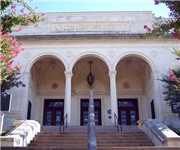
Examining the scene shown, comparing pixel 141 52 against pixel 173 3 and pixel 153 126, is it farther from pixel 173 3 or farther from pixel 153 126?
pixel 173 3

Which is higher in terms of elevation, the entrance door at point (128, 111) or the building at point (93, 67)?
the building at point (93, 67)

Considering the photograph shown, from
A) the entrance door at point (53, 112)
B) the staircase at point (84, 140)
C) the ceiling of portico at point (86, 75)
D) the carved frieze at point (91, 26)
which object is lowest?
the staircase at point (84, 140)

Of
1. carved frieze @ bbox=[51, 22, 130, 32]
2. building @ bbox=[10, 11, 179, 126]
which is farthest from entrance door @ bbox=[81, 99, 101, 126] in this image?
carved frieze @ bbox=[51, 22, 130, 32]

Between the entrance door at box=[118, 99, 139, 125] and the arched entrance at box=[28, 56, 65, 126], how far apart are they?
4767 mm

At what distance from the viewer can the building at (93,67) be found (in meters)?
18.2

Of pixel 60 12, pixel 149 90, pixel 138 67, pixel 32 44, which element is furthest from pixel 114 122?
pixel 60 12

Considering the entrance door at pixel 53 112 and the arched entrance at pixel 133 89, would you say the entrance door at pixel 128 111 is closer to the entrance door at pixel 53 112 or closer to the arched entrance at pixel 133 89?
the arched entrance at pixel 133 89

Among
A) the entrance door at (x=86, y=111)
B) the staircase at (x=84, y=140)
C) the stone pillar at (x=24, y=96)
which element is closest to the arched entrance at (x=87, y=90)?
the entrance door at (x=86, y=111)

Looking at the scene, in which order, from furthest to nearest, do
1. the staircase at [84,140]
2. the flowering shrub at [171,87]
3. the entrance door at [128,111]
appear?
the entrance door at [128,111] < the flowering shrub at [171,87] < the staircase at [84,140]

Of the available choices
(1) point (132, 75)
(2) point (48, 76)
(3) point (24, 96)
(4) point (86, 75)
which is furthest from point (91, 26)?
(3) point (24, 96)

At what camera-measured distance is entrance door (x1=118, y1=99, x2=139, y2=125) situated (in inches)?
820

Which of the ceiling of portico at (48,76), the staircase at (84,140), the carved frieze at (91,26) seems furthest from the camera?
the ceiling of portico at (48,76)

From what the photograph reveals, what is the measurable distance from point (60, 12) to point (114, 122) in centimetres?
982

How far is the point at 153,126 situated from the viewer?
36.4ft
